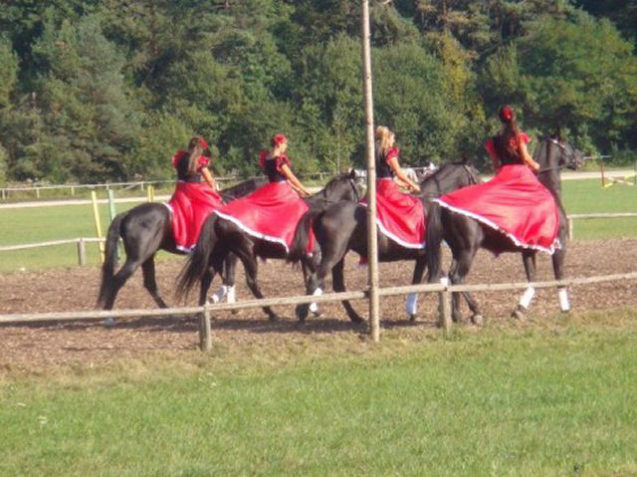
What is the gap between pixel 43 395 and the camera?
11.6 metres

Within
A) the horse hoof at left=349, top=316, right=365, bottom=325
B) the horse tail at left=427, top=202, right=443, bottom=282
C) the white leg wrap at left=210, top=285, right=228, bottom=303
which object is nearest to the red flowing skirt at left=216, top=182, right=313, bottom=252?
the white leg wrap at left=210, top=285, right=228, bottom=303

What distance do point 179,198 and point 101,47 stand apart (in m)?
59.4

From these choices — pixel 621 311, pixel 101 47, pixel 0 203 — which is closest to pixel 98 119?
A: pixel 101 47

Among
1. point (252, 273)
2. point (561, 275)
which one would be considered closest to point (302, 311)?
point (252, 273)

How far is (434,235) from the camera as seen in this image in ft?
48.8

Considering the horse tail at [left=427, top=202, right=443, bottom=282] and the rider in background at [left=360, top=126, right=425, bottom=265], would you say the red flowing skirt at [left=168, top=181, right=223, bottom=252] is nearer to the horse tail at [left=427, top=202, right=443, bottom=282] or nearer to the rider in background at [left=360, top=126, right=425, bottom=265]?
the rider in background at [left=360, top=126, right=425, bottom=265]

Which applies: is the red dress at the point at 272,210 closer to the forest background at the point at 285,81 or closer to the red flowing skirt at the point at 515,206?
the red flowing skirt at the point at 515,206

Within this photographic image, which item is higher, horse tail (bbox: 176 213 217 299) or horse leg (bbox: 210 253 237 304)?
horse tail (bbox: 176 213 217 299)

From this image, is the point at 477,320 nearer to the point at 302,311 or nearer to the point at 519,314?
the point at 519,314

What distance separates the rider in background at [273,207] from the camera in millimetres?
16172

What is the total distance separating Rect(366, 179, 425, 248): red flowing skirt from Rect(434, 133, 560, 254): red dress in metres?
0.43

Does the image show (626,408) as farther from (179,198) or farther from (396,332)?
(179,198)

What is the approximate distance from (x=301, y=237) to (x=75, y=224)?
27989 millimetres

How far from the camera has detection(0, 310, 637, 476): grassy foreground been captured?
28.7 ft
